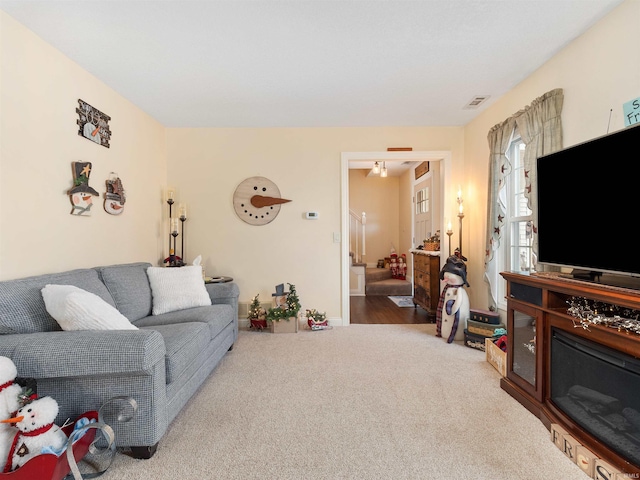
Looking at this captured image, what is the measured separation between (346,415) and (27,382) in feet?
5.48

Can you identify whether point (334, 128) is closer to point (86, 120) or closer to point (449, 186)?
point (449, 186)

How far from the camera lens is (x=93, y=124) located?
2.79 metres

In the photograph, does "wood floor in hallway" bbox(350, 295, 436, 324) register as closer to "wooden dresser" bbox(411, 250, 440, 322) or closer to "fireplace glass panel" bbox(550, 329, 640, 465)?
"wooden dresser" bbox(411, 250, 440, 322)

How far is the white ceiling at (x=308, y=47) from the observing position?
199 cm

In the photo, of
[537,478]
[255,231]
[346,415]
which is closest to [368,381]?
[346,415]

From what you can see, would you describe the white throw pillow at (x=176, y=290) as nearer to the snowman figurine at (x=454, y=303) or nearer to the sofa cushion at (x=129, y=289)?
the sofa cushion at (x=129, y=289)

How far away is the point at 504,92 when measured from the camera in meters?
3.19

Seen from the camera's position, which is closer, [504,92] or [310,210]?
[504,92]

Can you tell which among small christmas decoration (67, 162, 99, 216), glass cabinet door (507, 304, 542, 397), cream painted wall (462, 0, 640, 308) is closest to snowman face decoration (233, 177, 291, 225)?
small christmas decoration (67, 162, 99, 216)

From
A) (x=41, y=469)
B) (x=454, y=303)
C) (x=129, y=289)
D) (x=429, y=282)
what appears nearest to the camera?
(x=41, y=469)

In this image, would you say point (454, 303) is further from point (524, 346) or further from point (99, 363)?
point (99, 363)

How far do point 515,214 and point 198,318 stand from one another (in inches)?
120

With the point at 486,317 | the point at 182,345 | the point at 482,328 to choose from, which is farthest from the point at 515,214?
the point at 182,345

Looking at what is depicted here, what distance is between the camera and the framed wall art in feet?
8.71
